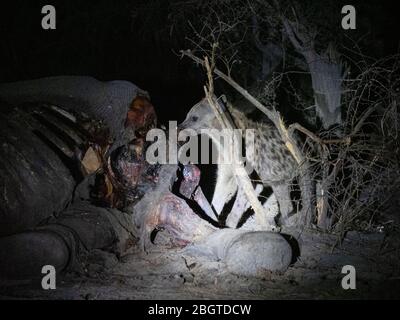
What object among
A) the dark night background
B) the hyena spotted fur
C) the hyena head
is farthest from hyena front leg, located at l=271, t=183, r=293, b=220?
the dark night background

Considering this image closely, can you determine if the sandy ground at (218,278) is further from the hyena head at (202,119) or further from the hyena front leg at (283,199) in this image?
the hyena head at (202,119)

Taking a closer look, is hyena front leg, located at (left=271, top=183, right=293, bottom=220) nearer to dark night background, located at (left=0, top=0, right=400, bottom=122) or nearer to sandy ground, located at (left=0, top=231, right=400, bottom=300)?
sandy ground, located at (left=0, top=231, right=400, bottom=300)

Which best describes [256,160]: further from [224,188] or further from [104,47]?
[104,47]

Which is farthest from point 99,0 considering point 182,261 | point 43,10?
point 182,261

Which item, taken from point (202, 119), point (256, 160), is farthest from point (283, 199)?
point (202, 119)

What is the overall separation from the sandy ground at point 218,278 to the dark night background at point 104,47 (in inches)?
201

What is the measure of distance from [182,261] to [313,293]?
5.07 ft

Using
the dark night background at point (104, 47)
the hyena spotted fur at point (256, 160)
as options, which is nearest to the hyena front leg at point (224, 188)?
the hyena spotted fur at point (256, 160)

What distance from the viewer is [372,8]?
7.61 metres

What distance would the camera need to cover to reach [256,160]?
23.4ft

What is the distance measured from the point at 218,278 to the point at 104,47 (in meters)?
8.56

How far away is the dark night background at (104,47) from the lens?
1030 cm

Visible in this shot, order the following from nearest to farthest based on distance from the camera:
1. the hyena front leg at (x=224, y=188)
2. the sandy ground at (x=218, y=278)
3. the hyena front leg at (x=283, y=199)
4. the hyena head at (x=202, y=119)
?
the sandy ground at (x=218, y=278)
the hyena front leg at (x=283, y=199)
the hyena front leg at (x=224, y=188)
the hyena head at (x=202, y=119)

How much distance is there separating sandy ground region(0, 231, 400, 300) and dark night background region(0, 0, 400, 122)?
201 inches
